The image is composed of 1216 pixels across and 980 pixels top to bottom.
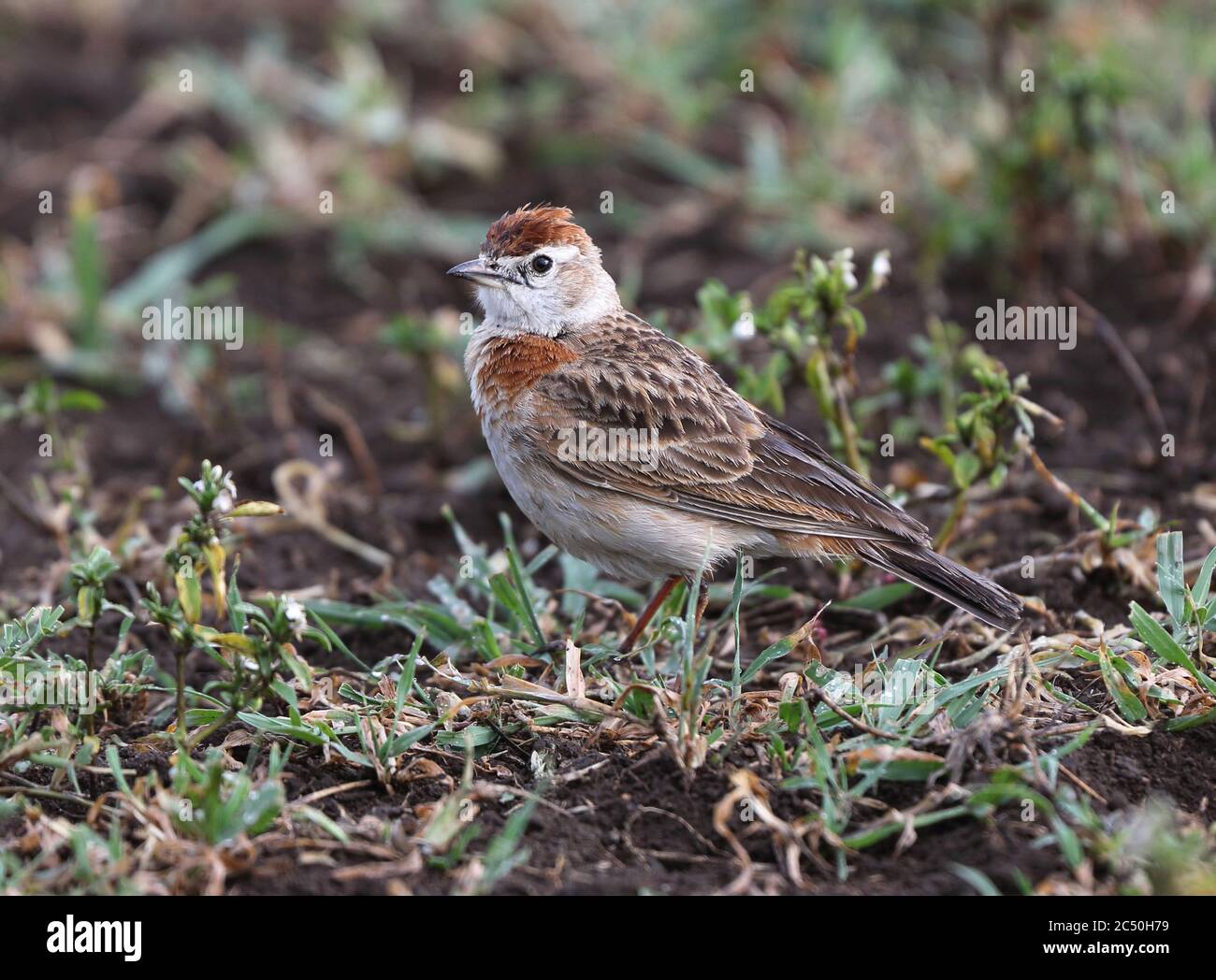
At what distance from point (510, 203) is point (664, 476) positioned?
16.0 feet

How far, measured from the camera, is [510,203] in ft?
34.5

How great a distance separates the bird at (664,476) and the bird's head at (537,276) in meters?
0.12

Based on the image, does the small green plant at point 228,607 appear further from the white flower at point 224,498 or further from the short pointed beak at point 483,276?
the short pointed beak at point 483,276

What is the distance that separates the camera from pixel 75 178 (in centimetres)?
1078

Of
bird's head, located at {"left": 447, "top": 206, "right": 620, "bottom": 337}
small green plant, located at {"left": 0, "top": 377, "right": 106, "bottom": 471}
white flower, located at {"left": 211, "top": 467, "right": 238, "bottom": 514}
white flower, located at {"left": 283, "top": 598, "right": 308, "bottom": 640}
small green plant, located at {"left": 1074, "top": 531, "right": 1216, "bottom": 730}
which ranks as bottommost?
small green plant, located at {"left": 1074, "top": 531, "right": 1216, "bottom": 730}

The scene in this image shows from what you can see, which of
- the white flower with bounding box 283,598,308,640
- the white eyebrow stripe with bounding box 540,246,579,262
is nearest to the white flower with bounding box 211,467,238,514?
the white flower with bounding box 283,598,308,640

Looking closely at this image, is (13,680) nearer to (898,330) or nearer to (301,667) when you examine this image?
(301,667)

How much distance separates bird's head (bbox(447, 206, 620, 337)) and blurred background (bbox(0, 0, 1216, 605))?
64 centimetres

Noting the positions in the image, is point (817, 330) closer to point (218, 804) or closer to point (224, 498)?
point (224, 498)

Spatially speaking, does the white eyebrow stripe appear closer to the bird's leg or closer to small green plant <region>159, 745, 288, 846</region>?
the bird's leg

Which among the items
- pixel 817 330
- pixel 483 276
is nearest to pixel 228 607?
pixel 483 276

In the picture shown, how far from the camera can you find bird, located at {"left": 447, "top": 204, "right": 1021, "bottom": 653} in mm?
5965

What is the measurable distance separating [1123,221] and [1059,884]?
567 cm

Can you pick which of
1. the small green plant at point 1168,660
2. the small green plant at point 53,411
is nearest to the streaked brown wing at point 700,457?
the small green plant at point 1168,660
